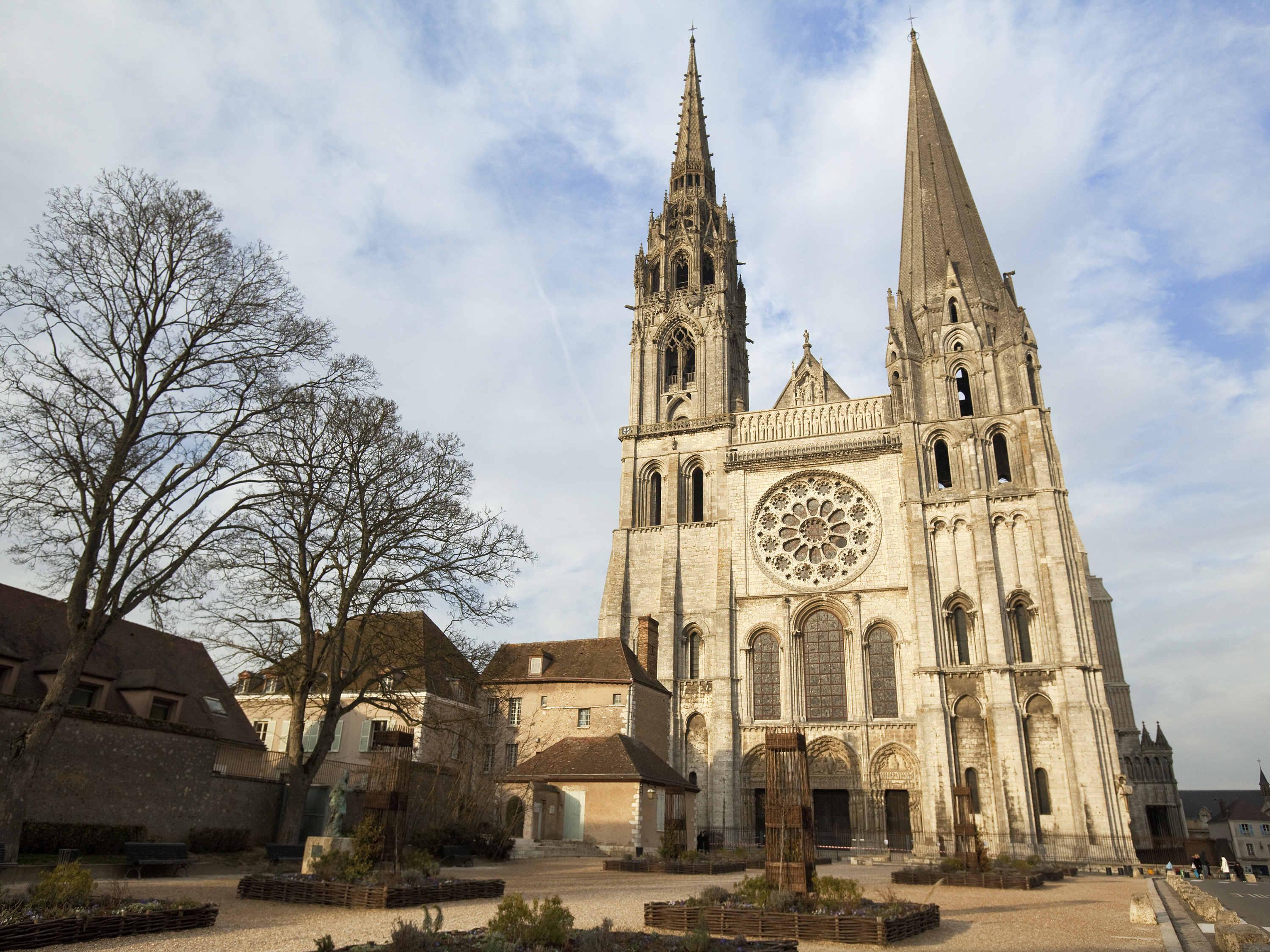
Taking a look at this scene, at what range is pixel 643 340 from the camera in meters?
44.7

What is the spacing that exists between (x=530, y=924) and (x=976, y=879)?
14292 mm

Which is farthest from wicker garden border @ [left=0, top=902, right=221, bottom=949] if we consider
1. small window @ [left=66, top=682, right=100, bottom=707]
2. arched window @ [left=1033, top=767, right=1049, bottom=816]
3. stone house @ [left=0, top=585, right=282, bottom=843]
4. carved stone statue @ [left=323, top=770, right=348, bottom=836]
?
arched window @ [left=1033, top=767, right=1049, bottom=816]

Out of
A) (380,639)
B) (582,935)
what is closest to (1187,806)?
(380,639)

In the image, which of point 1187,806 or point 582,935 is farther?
point 1187,806

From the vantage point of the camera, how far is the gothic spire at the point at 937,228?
42.0 meters

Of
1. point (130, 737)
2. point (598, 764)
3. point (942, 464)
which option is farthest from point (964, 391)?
point (130, 737)

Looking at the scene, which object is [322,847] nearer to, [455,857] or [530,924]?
[455,857]

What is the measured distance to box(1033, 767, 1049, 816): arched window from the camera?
31.1 m

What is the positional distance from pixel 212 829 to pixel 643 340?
1230 inches

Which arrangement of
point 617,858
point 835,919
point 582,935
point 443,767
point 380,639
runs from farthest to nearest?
point 443,767
point 617,858
point 380,639
point 835,919
point 582,935

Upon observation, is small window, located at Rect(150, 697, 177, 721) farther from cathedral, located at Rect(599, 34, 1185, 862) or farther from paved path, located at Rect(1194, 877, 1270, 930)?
paved path, located at Rect(1194, 877, 1270, 930)

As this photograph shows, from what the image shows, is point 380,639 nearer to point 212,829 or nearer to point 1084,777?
point 212,829

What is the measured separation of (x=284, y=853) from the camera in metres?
16.5

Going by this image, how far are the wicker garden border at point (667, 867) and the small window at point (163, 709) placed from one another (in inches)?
417
